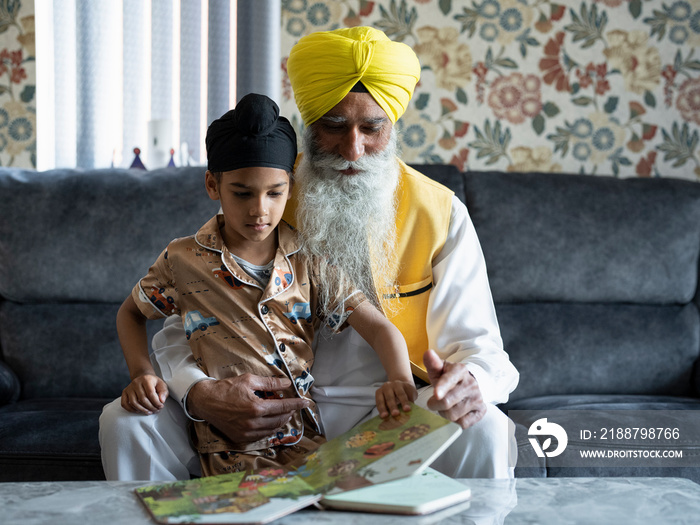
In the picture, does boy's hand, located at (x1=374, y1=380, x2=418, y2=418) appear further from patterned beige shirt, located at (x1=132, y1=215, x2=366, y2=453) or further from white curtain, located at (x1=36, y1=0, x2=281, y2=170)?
white curtain, located at (x1=36, y1=0, x2=281, y2=170)

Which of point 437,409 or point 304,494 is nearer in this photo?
point 304,494

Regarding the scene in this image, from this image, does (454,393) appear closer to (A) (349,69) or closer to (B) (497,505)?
(B) (497,505)

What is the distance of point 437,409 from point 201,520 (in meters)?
0.51

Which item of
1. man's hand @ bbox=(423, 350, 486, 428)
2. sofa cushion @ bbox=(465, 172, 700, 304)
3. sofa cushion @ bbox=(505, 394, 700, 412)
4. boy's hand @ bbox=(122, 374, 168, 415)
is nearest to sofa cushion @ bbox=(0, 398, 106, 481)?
boy's hand @ bbox=(122, 374, 168, 415)

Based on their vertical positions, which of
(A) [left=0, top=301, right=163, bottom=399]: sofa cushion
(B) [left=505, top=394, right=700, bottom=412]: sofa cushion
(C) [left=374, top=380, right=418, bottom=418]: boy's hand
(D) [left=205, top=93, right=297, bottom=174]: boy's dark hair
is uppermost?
(D) [left=205, top=93, right=297, bottom=174]: boy's dark hair

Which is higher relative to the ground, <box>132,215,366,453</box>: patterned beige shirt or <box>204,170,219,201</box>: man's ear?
<box>204,170,219,201</box>: man's ear

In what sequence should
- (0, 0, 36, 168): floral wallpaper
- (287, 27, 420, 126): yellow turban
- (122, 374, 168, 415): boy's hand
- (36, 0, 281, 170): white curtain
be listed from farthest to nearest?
(0, 0, 36, 168): floral wallpaper < (36, 0, 281, 170): white curtain < (287, 27, 420, 126): yellow turban < (122, 374, 168, 415): boy's hand

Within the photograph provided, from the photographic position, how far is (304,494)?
37.2 inches

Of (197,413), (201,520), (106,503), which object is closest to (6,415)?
(197,413)

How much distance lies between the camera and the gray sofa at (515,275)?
2.11 m

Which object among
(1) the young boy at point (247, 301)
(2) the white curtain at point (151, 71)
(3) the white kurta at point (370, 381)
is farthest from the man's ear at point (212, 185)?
(2) the white curtain at point (151, 71)

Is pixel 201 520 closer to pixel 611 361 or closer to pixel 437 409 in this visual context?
pixel 437 409

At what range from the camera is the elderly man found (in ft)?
4.91

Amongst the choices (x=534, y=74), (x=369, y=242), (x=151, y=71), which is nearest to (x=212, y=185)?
(x=369, y=242)
